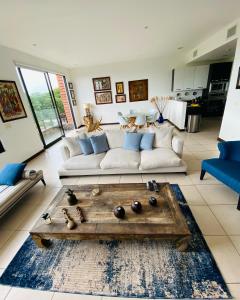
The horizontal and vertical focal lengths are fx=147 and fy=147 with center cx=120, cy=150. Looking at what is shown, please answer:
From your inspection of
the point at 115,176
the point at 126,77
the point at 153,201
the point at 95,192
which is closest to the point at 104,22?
the point at 115,176

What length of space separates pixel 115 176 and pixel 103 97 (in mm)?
5484

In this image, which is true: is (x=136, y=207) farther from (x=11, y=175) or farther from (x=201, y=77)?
(x=201, y=77)

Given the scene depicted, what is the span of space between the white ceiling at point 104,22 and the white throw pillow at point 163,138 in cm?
210

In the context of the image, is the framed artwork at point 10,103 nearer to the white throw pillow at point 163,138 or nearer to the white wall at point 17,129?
the white wall at point 17,129

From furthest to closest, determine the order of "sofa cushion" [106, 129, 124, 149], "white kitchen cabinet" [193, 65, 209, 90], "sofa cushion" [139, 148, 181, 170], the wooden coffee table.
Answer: "white kitchen cabinet" [193, 65, 209, 90], "sofa cushion" [106, 129, 124, 149], "sofa cushion" [139, 148, 181, 170], the wooden coffee table

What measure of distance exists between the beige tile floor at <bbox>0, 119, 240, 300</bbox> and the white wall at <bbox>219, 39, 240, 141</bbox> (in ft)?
2.34

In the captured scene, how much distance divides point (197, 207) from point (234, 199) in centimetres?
58

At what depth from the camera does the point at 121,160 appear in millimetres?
2684

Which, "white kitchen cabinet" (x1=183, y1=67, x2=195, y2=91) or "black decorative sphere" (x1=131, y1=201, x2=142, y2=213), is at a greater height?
"white kitchen cabinet" (x1=183, y1=67, x2=195, y2=91)

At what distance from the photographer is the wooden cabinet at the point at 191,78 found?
599 centimetres

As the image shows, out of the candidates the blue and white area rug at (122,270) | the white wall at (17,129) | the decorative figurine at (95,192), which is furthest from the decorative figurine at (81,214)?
the white wall at (17,129)

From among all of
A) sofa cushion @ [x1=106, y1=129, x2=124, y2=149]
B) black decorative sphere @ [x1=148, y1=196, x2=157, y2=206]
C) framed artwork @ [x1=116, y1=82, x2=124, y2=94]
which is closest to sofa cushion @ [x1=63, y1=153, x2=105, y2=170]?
sofa cushion @ [x1=106, y1=129, x2=124, y2=149]

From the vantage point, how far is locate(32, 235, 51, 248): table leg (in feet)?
4.98

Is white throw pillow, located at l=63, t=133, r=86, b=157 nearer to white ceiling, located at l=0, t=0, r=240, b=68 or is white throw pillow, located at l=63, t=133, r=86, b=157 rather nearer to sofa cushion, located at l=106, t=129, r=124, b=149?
sofa cushion, located at l=106, t=129, r=124, b=149
